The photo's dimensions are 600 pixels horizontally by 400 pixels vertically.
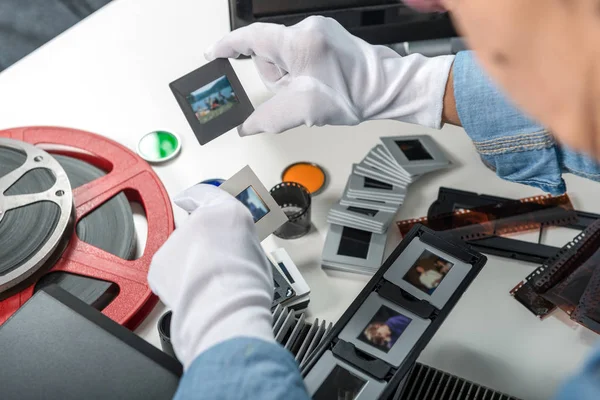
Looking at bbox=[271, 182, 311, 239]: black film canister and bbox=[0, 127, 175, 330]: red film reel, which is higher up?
bbox=[0, 127, 175, 330]: red film reel

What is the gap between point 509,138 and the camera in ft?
3.40

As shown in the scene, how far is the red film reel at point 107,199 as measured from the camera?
110 centimetres

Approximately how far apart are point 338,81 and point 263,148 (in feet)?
0.84

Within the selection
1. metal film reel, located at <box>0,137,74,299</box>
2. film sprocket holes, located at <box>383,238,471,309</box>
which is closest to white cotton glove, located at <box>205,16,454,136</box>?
film sprocket holes, located at <box>383,238,471,309</box>

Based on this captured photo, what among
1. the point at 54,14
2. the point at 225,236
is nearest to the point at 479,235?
the point at 225,236

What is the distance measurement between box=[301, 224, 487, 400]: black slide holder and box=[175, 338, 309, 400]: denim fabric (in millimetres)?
164

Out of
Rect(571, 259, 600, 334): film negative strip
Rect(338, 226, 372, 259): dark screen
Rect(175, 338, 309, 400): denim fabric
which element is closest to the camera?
Rect(175, 338, 309, 400): denim fabric

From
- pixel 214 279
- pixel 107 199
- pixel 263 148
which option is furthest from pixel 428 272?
pixel 107 199

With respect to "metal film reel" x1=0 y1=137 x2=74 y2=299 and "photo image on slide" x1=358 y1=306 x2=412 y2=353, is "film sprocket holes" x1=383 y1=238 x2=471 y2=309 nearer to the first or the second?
"photo image on slide" x1=358 y1=306 x2=412 y2=353

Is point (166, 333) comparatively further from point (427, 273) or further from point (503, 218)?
point (503, 218)

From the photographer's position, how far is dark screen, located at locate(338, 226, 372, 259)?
3.79 ft

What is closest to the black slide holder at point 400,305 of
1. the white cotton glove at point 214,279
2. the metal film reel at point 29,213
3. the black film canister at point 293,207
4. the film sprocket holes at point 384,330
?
the film sprocket holes at point 384,330

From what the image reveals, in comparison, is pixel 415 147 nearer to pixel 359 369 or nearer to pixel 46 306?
pixel 359 369

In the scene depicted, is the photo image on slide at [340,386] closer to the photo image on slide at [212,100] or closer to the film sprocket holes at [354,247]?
the film sprocket holes at [354,247]
